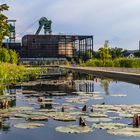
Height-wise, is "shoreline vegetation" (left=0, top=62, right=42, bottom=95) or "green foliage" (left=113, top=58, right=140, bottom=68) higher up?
"green foliage" (left=113, top=58, right=140, bottom=68)

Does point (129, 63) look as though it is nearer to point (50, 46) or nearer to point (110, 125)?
point (110, 125)

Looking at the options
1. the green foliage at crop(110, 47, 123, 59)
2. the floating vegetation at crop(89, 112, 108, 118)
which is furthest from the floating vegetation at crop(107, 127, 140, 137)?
the green foliage at crop(110, 47, 123, 59)

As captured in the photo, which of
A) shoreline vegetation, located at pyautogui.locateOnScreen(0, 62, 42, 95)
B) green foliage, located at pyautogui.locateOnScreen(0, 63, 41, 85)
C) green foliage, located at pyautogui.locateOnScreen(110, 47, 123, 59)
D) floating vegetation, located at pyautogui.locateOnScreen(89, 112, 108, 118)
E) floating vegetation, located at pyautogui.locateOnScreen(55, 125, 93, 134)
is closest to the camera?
floating vegetation, located at pyautogui.locateOnScreen(55, 125, 93, 134)

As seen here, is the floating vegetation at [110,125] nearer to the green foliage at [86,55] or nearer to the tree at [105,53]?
the tree at [105,53]

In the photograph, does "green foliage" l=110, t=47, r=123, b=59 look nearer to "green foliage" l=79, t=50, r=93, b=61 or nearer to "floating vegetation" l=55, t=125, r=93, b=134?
"green foliage" l=79, t=50, r=93, b=61

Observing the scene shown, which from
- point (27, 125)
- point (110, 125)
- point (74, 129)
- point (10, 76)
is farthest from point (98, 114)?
point (10, 76)

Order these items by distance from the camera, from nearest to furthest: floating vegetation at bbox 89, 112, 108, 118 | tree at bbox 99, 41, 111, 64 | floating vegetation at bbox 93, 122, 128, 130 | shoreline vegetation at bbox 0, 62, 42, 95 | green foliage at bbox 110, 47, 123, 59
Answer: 1. floating vegetation at bbox 93, 122, 128, 130
2. floating vegetation at bbox 89, 112, 108, 118
3. shoreline vegetation at bbox 0, 62, 42, 95
4. tree at bbox 99, 41, 111, 64
5. green foliage at bbox 110, 47, 123, 59

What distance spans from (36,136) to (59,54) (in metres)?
157

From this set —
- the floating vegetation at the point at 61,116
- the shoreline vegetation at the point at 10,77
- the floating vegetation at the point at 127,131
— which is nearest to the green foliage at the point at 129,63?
the shoreline vegetation at the point at 10,77

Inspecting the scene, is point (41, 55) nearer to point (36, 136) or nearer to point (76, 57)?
point (76, 57)

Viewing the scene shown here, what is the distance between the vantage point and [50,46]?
17000cm

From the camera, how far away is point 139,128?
1650 cm

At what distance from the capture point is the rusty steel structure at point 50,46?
168125 millimetres

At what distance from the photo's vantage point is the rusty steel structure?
16812 cm
